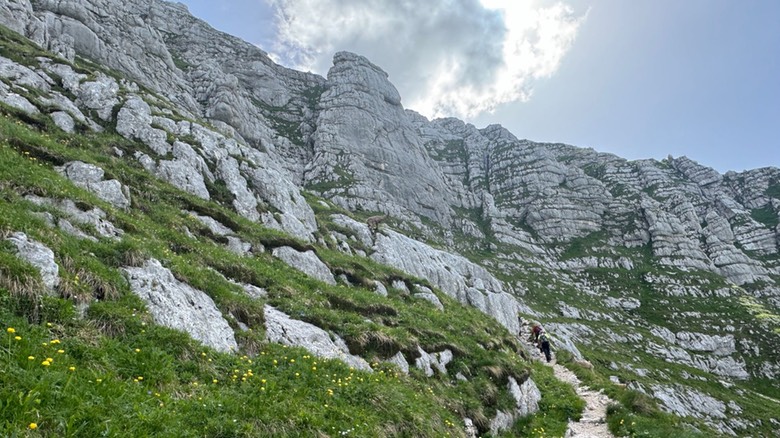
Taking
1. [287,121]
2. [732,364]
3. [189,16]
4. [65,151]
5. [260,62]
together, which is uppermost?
[189,16]

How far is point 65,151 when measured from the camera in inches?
907

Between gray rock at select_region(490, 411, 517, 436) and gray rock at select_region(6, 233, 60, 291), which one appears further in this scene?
Answer: gray rock at select_region(490, 411, 517, 436)

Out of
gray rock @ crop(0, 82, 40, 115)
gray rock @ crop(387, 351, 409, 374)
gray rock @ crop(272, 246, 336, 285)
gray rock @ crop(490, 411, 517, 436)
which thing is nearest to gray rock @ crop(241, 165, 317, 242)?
gray rock @ crop(272, 246, 336, 285)

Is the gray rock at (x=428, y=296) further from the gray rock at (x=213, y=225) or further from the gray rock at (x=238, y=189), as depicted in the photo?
the gray rock at (x=238, y=189)

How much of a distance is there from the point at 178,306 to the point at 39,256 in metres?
3.77

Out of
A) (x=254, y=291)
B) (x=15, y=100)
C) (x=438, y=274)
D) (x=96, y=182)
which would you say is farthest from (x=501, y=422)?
(x=438, y=274)

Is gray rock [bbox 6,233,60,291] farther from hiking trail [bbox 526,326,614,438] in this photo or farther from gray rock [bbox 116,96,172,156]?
gray rock [bbox 116,96,172,156]

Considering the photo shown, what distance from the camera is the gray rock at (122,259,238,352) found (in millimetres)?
11969

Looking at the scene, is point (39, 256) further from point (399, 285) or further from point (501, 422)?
point (399, 285)

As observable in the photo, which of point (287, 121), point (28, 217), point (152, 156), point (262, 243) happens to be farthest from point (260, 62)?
point (28, 217)

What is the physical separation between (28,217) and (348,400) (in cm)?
1099

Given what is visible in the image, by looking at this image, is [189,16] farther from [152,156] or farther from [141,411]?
[141,411]

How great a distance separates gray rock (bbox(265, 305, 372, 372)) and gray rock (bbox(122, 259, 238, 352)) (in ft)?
6.54

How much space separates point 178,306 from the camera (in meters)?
12.7
